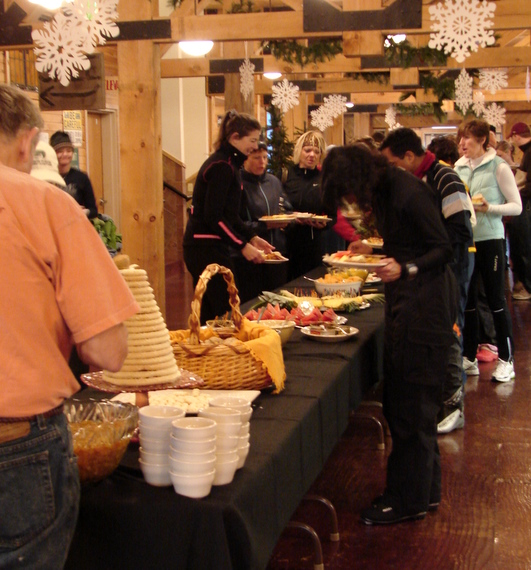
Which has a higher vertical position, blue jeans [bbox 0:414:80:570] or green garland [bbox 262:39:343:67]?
green garland [bbox 262:39:343:67]

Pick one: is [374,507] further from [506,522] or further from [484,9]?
[484,9]

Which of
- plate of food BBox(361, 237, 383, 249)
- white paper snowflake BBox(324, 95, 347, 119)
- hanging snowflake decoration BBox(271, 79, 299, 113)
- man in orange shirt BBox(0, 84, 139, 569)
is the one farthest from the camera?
white paper snowflake BBox(324, 95, 347, 119)

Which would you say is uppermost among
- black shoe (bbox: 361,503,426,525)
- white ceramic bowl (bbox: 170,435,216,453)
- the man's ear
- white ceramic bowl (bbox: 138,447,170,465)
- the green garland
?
the green garland

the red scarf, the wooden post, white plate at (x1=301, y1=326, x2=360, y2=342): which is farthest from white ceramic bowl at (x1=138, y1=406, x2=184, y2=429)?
the wooden post

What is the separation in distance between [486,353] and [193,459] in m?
4.48

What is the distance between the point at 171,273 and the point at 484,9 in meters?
6.83

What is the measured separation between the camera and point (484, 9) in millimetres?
4254

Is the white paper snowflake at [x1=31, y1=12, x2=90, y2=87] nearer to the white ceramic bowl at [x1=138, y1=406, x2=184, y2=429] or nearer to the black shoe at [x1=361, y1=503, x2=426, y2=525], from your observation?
the black shoe at [x1=361, y1=503, x2=426, y2=525]

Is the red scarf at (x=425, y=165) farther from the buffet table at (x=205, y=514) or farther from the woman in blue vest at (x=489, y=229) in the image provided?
the woman in blue vest at (x=489, y=229)

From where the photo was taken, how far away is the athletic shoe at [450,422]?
13.5 ft

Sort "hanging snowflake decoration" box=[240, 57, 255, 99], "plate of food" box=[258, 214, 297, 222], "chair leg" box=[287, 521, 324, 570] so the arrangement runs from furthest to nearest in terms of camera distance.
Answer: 1. "hanging snowflake decoration" box=[240, 57, 255, 99]
2. "plate of food" box=[258, 214, 297, 222]
3. "chair leg" box=[287, 521, 324, 570]

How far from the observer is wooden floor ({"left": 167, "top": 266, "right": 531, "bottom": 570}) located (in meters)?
2.77

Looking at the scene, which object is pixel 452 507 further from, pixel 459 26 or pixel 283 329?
pixel 459 26

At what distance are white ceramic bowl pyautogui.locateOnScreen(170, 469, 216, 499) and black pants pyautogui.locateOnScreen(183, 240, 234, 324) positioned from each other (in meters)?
2.55
